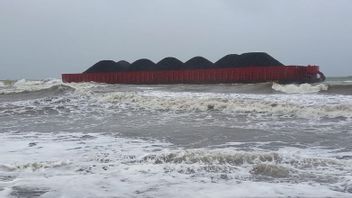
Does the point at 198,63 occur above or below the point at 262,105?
above

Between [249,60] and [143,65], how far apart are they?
11.6 metres

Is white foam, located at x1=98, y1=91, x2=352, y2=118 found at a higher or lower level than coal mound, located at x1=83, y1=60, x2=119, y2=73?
lower

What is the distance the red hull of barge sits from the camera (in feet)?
119

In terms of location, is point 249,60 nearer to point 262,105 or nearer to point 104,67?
point 104,67

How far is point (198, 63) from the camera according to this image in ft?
149

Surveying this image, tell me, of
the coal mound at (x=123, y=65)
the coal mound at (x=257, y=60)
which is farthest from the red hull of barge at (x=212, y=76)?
the coal mound at (x=257, y=60)

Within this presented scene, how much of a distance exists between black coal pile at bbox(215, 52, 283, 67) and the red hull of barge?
183cm

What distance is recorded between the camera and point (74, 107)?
20.0m

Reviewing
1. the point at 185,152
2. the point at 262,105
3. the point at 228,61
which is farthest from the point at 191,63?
the point at 185,152

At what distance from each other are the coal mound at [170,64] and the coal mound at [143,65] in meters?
0.73

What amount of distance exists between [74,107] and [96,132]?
846 cm

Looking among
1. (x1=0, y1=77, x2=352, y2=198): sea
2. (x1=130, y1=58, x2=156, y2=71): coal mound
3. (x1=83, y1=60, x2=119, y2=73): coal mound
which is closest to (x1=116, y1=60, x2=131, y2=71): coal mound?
(x1=83, y1=60, x2=119, y2=73): coal mound

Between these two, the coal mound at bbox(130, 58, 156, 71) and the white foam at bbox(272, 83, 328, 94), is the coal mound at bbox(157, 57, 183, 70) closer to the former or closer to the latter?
the coal mound at bbox(130, 58, 156, 71)

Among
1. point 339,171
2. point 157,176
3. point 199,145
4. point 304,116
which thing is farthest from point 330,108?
point 157,176
